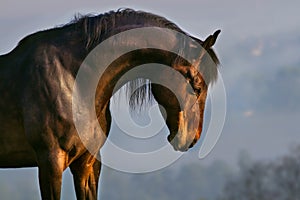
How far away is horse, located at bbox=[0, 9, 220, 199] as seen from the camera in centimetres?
973

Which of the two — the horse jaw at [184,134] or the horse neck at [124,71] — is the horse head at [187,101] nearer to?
the horse jaw at [184,134]

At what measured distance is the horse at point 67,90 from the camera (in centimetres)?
973

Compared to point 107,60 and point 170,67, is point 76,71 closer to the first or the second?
point 107,60

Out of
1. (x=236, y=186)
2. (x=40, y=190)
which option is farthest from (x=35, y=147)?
(x=236, y=186)

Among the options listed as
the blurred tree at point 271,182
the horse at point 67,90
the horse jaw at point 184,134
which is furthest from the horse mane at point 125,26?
the blurred tree at point 271,182

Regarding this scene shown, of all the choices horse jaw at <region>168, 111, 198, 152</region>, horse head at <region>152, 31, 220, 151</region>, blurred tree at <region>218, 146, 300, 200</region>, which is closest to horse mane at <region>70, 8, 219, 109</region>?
horse head at <region>152, 31, 220, 151</region>

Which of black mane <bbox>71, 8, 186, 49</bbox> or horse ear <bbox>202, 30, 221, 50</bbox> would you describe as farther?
black mane <bbox>71, 8, 186, 49</bbox>

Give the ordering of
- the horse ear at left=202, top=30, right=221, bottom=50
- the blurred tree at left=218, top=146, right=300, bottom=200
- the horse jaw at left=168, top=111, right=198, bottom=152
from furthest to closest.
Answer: the blurred tree at left=218, top=146, right=300, bottom=200, the horse jaw at left=168, top=111, right=198, bottom=152, the horse ear at left=202, top=30, right=221, bottom=50

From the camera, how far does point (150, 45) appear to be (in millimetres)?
9828

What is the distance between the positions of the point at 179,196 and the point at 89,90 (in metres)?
110

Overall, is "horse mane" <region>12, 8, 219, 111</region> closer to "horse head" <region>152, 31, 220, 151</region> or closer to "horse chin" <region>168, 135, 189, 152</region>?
"horse head" <region>152, 31, 220, 151</region>

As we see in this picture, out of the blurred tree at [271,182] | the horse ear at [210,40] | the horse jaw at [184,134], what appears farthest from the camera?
the blurred tree at [271,182]

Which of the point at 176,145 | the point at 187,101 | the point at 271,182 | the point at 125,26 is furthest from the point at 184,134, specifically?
the point at 271,182

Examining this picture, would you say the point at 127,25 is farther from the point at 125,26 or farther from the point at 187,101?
the point at 187,101
